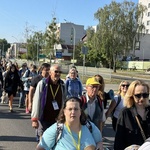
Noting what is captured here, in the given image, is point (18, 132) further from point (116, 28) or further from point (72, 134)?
point (116, 28)

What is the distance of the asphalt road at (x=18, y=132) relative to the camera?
20.9 ft

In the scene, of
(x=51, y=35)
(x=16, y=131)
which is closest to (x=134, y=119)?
(x=16, y=131)

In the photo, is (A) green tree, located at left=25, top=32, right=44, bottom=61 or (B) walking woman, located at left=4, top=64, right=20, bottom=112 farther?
(A) green tree, located at left=25, top=32, right=44, bottom=61

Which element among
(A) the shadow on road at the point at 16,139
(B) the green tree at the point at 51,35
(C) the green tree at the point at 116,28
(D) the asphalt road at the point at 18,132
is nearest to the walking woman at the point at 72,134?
(D) the asphalt road at the point at 18,132

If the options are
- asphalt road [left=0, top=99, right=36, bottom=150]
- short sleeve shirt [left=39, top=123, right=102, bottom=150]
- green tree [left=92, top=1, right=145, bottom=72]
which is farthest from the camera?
green tree [left=92, top=1, right=145, bottom=72]

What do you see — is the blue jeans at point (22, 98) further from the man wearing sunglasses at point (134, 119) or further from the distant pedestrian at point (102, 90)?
the man wearing sunglasses at point (134, 119)

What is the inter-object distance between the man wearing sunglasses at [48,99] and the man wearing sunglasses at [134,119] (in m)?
1.69

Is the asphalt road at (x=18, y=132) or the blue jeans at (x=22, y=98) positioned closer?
the asphalt road at (x=18, y=132)

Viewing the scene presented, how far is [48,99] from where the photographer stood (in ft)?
15.3

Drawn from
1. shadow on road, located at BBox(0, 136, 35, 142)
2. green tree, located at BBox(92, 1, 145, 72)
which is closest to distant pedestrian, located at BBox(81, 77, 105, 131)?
shadow on road, located at BBox(0, 136, 35, 142)

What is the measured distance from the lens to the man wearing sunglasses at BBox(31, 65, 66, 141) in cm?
456

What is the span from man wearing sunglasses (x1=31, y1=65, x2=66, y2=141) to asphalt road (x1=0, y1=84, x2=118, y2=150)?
5.68ft

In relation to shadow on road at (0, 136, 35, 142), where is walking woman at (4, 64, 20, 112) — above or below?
above

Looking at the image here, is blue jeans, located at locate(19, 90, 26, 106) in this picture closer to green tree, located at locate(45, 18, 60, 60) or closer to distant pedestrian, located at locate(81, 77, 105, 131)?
distant pedestrian, located at locate(81, 77, 105, 131)
